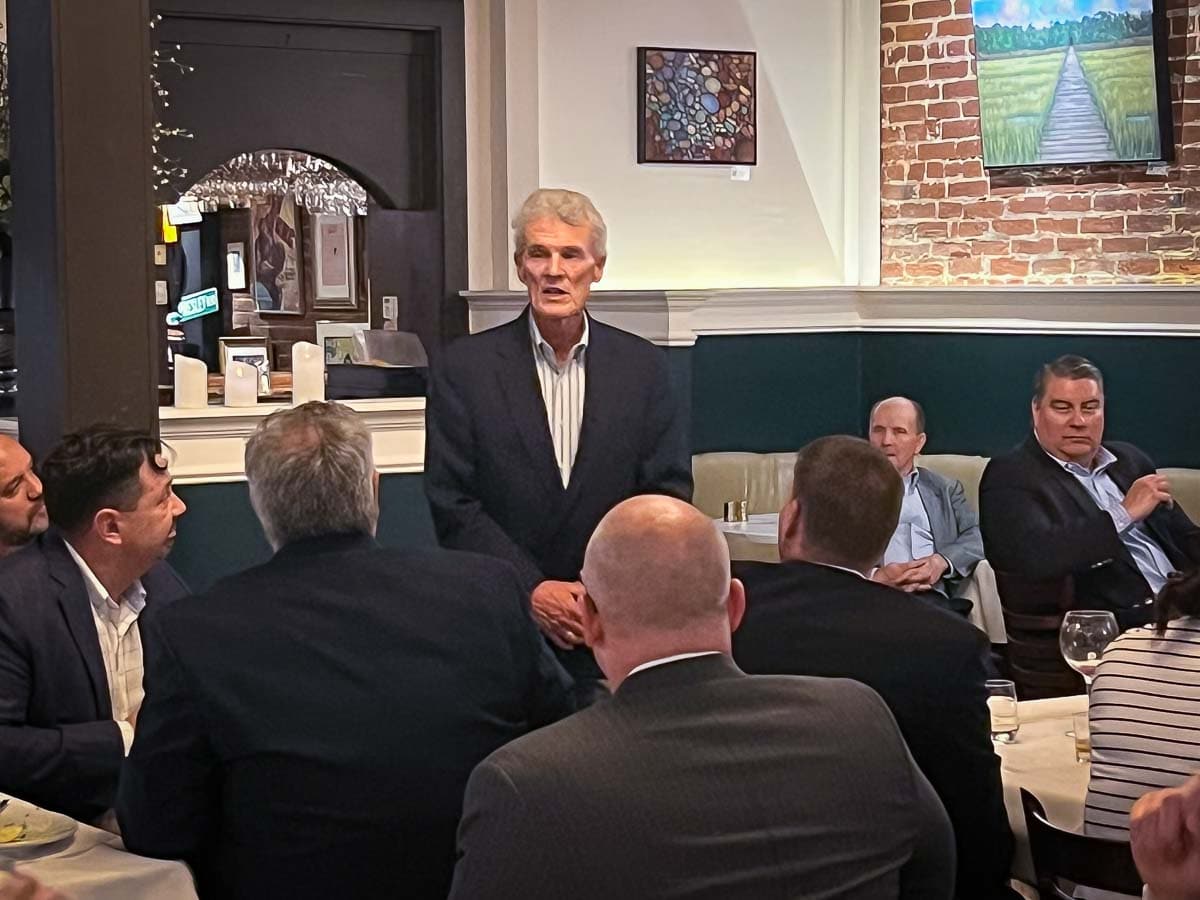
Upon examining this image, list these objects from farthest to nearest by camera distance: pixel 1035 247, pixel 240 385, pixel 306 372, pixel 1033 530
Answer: pixel 1035 247 → pixel 306 372 → pixel 240 385 → pixel 1033 530

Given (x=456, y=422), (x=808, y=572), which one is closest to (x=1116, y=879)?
(x=808, y=572)

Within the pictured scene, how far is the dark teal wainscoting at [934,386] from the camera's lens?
752 cm

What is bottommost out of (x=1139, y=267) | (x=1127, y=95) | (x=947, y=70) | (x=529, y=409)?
(x=529, y=409)

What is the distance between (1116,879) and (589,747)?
1069 mm

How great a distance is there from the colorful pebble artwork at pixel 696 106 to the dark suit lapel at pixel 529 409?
13.6 ft

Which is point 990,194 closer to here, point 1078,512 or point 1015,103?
point 1015,103

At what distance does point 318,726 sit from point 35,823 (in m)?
0.50

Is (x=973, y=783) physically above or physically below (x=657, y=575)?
below

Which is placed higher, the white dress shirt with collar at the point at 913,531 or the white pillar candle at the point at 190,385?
the white pillar candle at the point at 190,385

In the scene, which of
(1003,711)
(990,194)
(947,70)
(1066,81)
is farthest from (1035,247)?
(1003,711)

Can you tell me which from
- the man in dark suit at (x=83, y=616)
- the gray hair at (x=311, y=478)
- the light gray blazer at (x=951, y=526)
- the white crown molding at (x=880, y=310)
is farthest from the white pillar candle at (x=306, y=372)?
the gray hair at (x=311, y=478)

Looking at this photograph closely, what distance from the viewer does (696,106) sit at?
27.5 feet

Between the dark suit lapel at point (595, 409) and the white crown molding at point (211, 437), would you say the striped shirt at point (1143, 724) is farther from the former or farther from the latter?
the white crown molding at point (211, 437)

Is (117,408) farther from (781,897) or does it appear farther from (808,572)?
(781,897)
